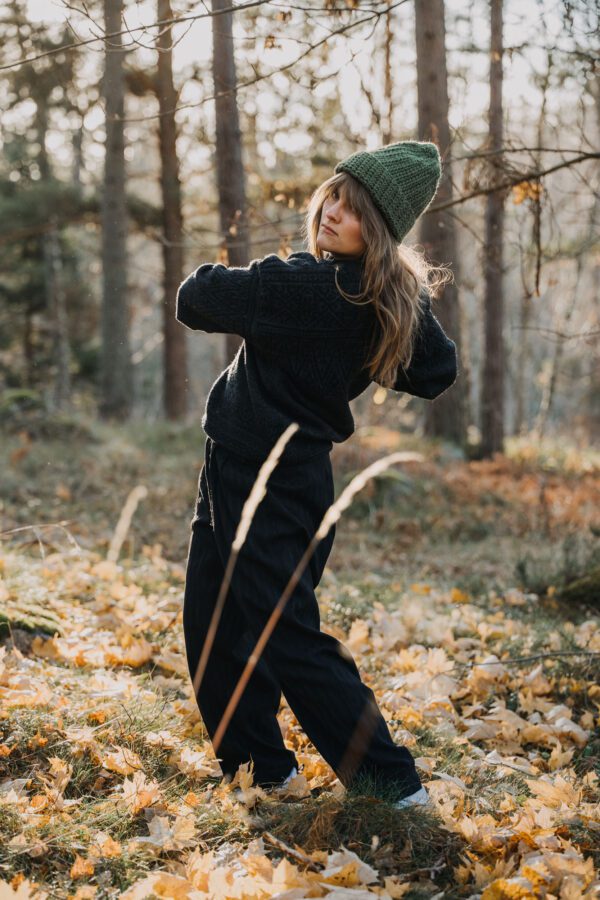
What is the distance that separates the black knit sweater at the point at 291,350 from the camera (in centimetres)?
229

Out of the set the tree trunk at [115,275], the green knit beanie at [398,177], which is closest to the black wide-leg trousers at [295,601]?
the green knit beanie at [398,177]

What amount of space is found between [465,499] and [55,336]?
10.4m

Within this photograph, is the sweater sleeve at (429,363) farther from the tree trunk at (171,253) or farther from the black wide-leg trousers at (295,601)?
the tree trunk at (171,253)

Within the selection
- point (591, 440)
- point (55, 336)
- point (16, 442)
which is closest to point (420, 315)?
point (16, 442)

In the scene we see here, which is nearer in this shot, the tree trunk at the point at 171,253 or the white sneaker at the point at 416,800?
the white sneaker at the point at 416,800

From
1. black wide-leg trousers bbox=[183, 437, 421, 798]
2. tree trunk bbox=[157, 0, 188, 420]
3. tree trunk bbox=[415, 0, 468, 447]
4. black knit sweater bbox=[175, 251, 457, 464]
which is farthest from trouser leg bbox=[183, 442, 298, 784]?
tree trunk bbox=[157, 0, 188, 420]

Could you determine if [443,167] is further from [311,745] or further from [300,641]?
[311,745]

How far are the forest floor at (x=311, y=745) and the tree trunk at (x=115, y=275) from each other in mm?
5955

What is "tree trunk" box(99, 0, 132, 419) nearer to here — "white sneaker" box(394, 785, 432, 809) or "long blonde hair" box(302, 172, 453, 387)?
"long blonde hair" box(302, 172, 453, 387)

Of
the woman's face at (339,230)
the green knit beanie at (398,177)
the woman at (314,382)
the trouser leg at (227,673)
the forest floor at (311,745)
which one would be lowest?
the forest floor at (311,745)

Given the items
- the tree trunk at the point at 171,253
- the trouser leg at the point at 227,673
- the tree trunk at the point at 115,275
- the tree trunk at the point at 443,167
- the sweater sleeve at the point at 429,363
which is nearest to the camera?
the sweater sleeve at the point at 429,363

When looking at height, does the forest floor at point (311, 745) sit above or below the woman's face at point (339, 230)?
below

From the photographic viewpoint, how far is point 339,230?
7.86 feet

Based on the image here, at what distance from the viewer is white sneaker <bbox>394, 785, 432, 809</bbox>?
8.08 feet
